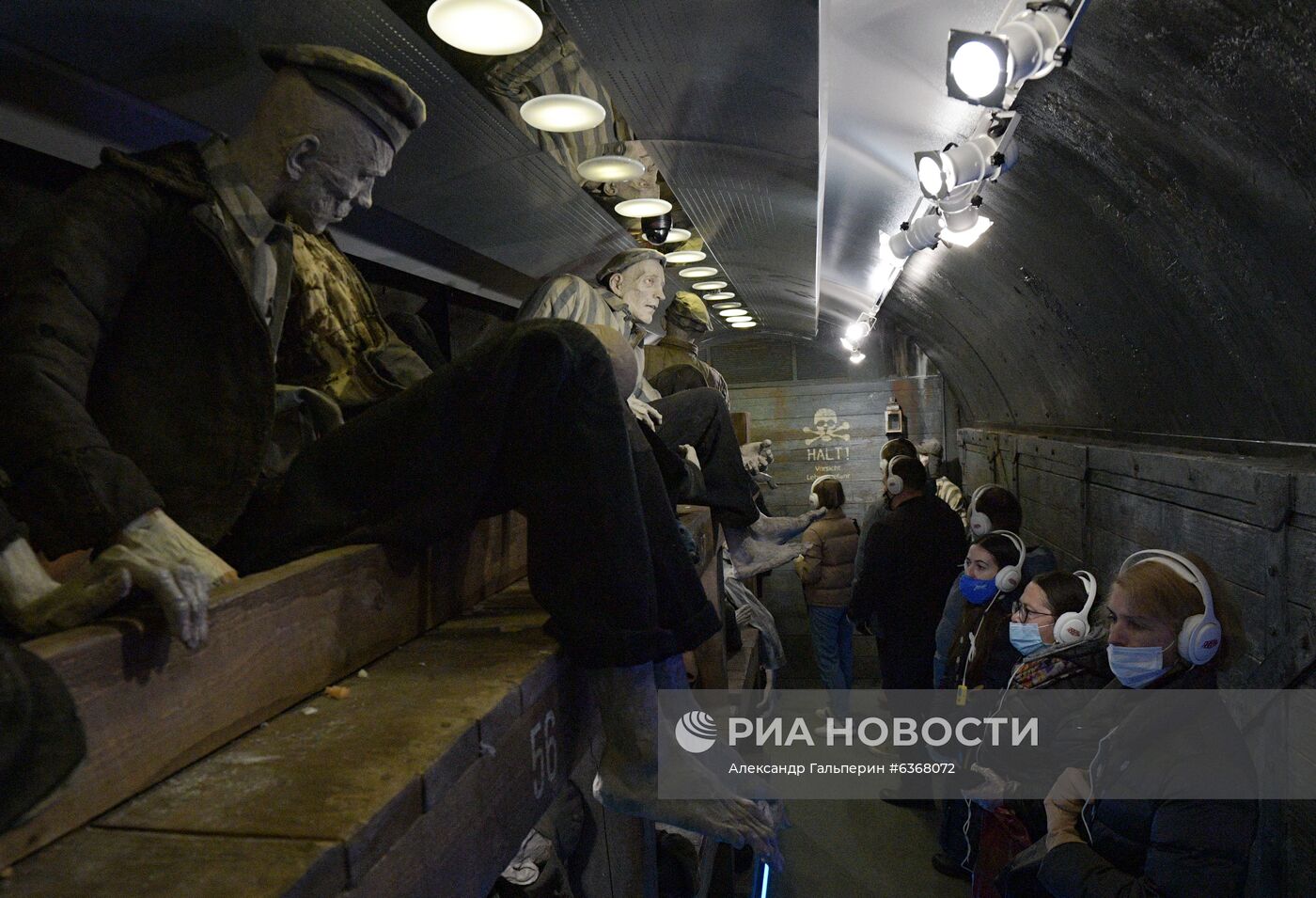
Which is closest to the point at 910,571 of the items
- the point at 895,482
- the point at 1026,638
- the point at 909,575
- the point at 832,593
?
the point at 909,575

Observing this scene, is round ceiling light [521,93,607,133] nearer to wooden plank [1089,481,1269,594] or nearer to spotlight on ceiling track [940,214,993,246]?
spotlight on ceiling track [940,214,993,246]

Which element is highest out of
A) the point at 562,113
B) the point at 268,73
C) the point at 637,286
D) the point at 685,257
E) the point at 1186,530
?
the point at 685,257

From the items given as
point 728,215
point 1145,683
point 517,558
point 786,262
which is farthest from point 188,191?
point 786,262

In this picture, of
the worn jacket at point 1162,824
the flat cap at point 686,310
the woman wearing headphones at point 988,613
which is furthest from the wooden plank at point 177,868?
the flat cap at point 686,310

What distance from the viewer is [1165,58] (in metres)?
2.47

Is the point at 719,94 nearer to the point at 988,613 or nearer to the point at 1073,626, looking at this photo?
the point at 1073,626

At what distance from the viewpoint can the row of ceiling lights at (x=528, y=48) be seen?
7.73ft

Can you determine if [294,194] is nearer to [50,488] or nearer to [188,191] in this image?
[188,191]

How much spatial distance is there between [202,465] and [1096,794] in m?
2.40

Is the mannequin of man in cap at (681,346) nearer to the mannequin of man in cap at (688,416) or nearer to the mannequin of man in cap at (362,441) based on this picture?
the mannequin of man in cap at (688,416)

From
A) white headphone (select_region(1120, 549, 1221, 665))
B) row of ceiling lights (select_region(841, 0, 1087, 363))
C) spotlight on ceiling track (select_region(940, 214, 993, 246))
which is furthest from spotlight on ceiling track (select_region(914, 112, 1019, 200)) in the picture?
white headphone (select_region(1120, 549, 1221, 665))

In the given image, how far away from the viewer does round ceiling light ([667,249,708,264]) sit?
21.9ft

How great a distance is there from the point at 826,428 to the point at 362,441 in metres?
12.1

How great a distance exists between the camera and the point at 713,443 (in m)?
3.60
